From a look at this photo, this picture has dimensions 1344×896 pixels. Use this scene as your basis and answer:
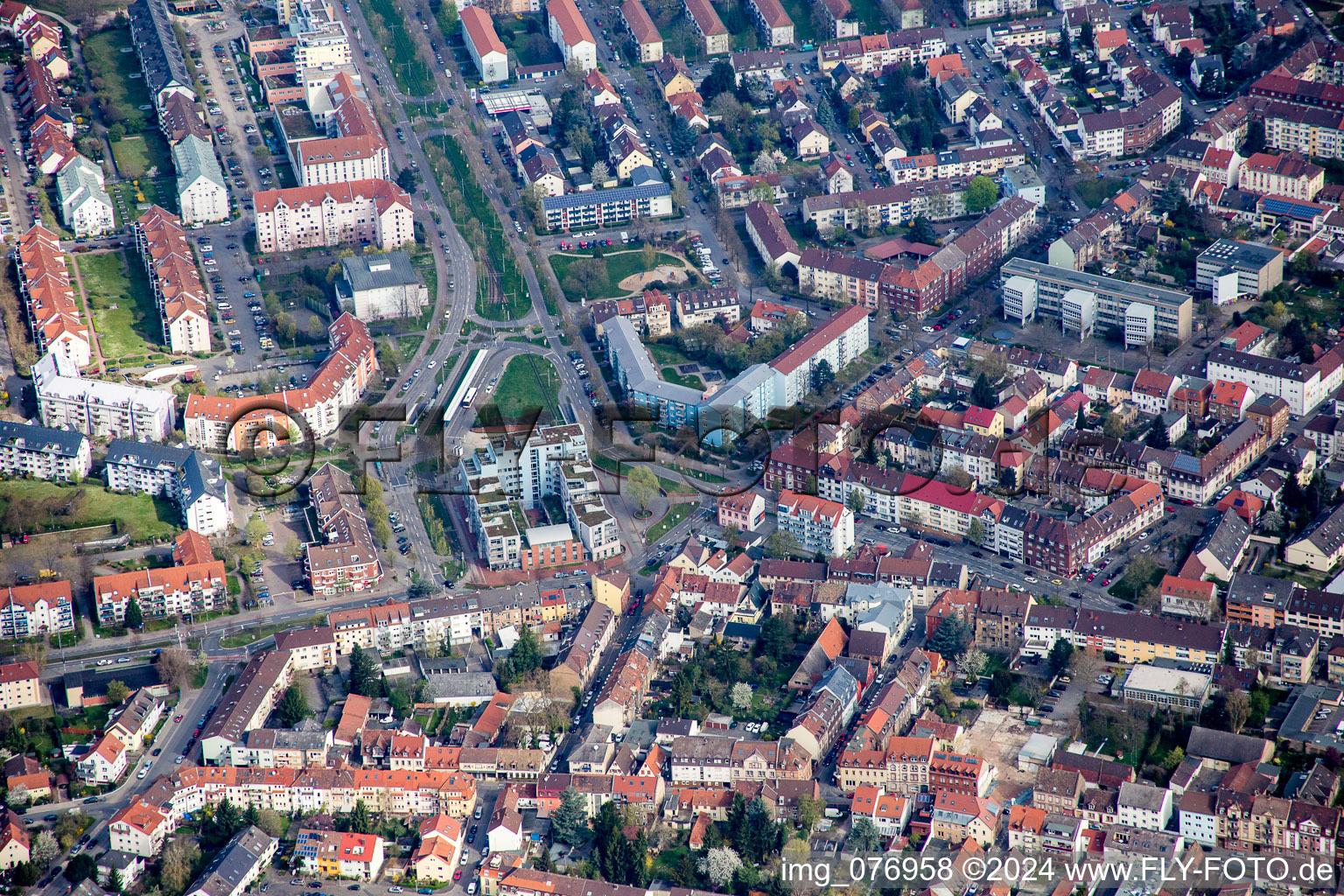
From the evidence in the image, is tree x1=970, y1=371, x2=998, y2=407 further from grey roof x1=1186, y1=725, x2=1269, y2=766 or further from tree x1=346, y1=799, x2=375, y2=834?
tree x1=346, y1=799, x2=375, y2=834

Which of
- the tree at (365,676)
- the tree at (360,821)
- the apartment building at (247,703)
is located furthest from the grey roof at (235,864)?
the tree at (365,676)

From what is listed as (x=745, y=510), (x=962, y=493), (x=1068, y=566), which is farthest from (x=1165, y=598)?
(x=745, y=510)

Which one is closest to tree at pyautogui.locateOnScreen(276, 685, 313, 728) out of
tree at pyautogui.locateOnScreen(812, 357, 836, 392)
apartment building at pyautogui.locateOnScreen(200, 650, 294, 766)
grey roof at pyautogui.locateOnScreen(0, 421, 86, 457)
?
apartment building at pyautogui.locateOnScreen(200, 650, 294, 766)

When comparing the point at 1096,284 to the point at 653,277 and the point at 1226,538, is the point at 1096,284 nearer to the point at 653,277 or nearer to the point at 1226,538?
the point at 1226,538

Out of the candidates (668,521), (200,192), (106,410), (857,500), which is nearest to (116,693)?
(106,410)

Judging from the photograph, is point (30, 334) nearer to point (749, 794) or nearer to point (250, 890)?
point (250, 890)

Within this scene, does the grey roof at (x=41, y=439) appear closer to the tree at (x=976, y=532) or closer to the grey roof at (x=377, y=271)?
the grey roof at (x=377, y=271)
